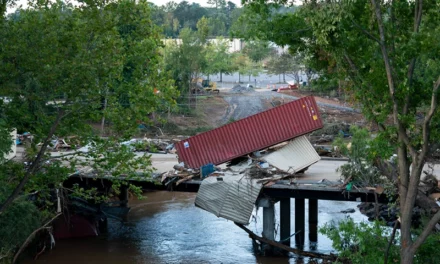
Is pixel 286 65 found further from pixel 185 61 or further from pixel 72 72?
pixel 72 72

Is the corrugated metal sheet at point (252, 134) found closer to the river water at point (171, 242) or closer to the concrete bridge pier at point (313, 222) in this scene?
the river water at point (171, 242)

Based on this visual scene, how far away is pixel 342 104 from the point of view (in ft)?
201

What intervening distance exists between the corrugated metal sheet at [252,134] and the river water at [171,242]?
3.41m

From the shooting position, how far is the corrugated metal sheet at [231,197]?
2595cm

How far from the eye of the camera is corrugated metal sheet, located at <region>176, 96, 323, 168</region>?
28.9 metres

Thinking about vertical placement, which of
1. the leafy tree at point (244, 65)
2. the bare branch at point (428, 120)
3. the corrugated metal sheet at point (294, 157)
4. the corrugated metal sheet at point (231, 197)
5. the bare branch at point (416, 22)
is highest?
the bare branch at point (416, 22)

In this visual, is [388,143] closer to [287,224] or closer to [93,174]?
[287,224]

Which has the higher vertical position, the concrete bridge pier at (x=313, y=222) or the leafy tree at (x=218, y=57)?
the leafy tree at (x=218, y=57)

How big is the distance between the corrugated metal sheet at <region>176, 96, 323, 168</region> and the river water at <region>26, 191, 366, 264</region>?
3406 mm

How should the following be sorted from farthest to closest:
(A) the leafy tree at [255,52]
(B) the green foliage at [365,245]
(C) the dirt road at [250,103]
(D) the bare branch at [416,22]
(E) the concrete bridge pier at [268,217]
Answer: (A) the leafy tree at [255,52] → (C) the dirt road at [250,103] → (E) the concrete bridge pier at [268,217] → (B) the green foliage at [365,245] → (D) the bare branch at [416,22]

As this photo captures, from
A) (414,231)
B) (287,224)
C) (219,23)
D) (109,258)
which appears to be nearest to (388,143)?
(414,231)

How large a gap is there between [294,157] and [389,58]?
11.6 metres

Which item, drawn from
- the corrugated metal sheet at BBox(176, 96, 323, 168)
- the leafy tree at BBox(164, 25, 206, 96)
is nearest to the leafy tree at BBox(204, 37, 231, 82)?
the leafy tree at BBox(164, 25, 206, 96)

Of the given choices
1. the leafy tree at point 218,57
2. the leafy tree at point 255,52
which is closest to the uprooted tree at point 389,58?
the leafy tree at point 218,57
